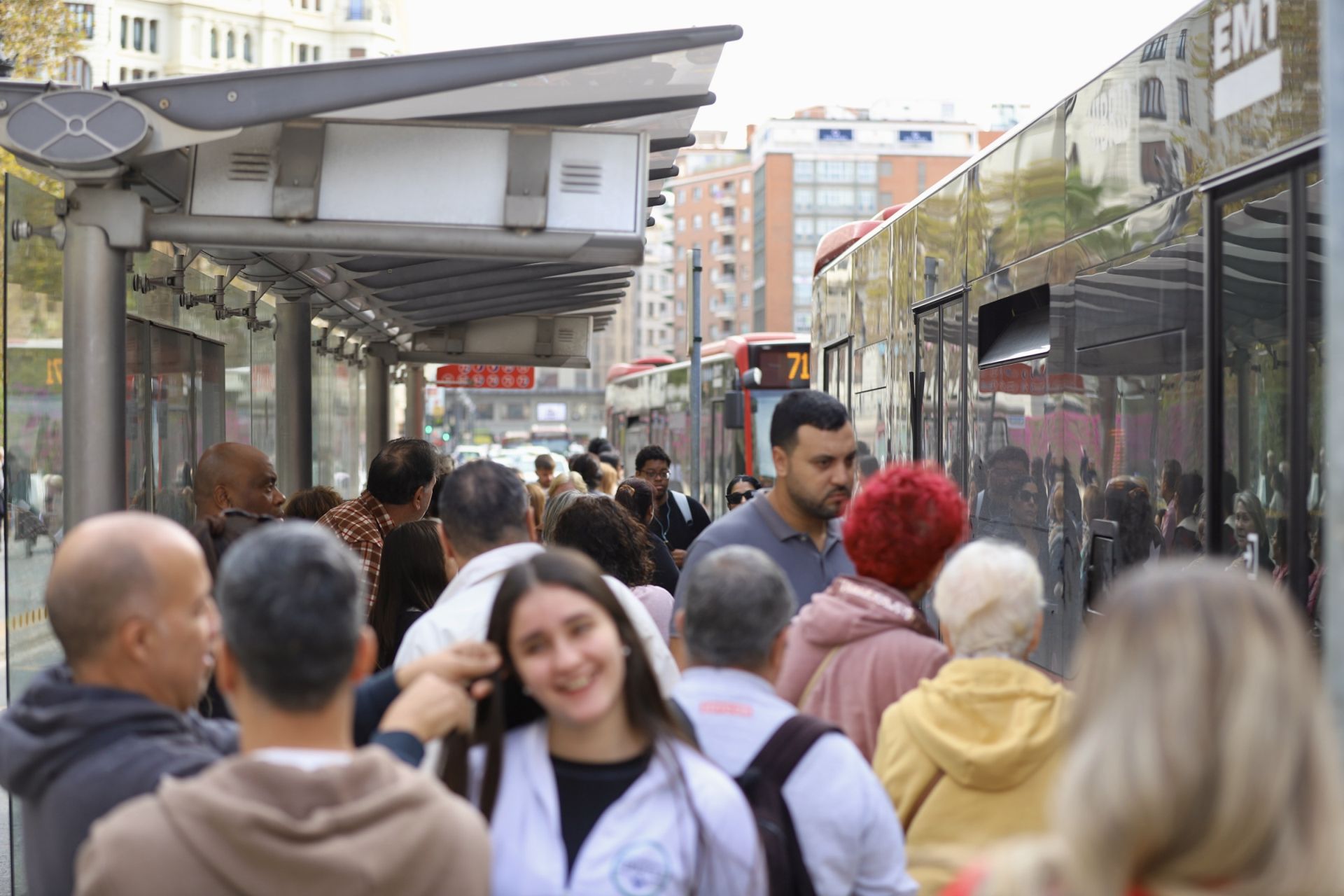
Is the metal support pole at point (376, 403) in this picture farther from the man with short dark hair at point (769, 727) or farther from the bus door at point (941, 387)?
the man with short dark hair at point (769, 727)

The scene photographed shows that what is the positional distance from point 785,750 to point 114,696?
1.19 meters

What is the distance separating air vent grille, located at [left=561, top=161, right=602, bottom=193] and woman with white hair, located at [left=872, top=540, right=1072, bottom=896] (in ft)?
7.78

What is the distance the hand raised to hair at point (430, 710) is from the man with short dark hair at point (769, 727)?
46cm

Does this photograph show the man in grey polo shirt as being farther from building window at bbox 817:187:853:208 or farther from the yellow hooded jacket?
building window at bbox 817:187:853:208

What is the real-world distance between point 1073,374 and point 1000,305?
1.12 metres

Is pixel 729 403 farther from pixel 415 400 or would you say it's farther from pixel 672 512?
pixel 415 400

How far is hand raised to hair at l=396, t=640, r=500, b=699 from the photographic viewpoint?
2869 millimetres

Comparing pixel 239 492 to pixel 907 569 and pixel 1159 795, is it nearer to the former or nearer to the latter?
pixel 907 569

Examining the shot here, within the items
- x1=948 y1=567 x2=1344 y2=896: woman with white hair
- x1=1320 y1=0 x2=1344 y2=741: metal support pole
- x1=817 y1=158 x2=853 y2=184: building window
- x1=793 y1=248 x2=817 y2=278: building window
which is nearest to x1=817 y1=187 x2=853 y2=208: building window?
x1=817 y1=158 x2=853 y2=184: building window

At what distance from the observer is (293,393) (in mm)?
10227

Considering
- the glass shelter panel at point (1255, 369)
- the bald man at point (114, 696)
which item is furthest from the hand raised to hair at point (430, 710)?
the glass shelter panel at point (1255, 369)

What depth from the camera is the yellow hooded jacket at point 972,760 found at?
3.35 meters

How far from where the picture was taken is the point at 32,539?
5.49 meters

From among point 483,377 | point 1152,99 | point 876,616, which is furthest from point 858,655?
point 483,377
